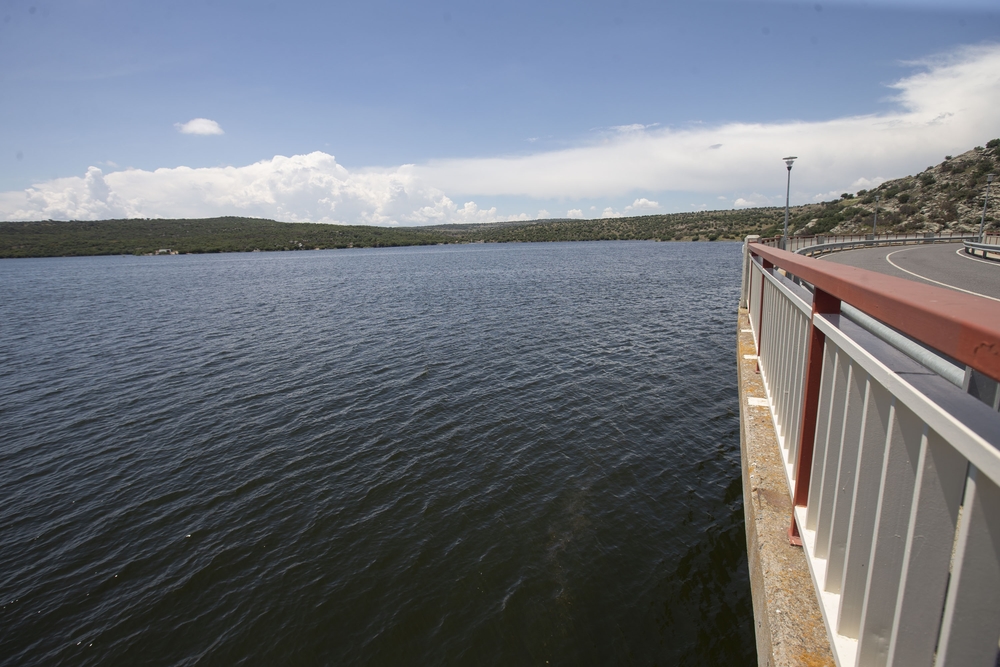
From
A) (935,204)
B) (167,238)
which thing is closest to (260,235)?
(167,238)

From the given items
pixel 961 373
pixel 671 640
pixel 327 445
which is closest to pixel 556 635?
pixel 671 640

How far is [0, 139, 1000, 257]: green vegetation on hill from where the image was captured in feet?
219

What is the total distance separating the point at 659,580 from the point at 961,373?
5.78 metres

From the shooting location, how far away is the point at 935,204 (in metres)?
67.0

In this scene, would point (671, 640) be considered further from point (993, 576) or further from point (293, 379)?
point (293, 379)

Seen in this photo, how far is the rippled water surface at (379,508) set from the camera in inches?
241

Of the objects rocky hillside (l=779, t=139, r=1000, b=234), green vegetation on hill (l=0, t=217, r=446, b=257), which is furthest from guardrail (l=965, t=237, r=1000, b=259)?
green vegetation on hill (l=0, t=217, r=446, b=257)

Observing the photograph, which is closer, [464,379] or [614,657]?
[614,657]

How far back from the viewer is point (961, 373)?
5.64 ft

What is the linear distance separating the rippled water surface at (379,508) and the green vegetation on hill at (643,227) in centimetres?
6848

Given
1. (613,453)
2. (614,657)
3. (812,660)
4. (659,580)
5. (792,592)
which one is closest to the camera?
(812,660)

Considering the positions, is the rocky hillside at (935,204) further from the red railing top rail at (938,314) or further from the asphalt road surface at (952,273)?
the red railing top rail at (938,314)

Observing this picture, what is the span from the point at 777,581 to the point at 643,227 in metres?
176

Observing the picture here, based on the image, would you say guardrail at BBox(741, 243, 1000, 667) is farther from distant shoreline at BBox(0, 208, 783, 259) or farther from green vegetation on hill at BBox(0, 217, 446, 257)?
green vegetation on hill at BBox(0, 217, 446, 257)
